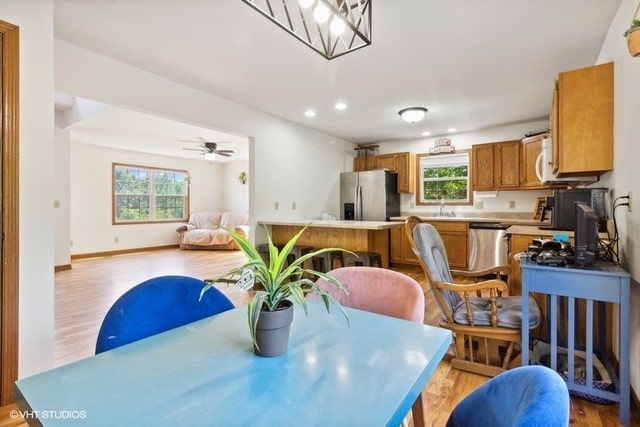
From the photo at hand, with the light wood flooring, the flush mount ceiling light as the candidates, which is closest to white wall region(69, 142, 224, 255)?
the light wood flooring

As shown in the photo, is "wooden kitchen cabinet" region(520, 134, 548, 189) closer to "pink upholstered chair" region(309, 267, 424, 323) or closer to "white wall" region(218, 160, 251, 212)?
"pink upholstered chair" region(309, 267, 424, 323)

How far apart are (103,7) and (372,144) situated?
4880 mm

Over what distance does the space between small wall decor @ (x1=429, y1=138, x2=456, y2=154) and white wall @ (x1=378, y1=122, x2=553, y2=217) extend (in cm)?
11

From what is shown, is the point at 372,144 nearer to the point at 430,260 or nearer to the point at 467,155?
the point at 467,155

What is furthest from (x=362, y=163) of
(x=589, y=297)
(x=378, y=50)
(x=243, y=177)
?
(x=589, y=297)

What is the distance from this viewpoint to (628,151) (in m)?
1.75

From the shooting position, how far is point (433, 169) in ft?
18.5

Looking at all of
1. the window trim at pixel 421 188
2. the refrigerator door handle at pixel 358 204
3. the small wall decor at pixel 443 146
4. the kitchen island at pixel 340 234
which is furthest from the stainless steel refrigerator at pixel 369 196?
the kitchen island at pixel 340 234

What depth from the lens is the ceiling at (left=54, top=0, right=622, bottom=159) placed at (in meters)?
2.02

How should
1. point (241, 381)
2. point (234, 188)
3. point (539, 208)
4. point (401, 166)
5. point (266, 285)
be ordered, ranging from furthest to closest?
point (234, 188), point (401, 166), point (539, 208), point (266, 285), point (241, 381)

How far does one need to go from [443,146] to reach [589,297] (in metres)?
4.06

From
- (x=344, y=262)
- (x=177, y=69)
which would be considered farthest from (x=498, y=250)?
(x=177, y=69)

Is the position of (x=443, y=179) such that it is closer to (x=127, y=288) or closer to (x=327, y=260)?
(x=327, y=260)

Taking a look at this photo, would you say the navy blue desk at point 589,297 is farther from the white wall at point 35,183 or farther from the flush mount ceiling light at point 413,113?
the white wall at point 35,183
